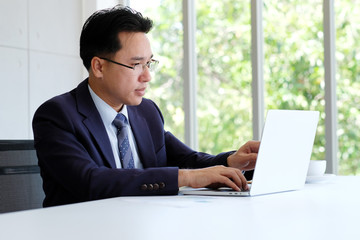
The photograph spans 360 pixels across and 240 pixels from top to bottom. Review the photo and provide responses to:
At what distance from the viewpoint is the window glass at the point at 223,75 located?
163 inches

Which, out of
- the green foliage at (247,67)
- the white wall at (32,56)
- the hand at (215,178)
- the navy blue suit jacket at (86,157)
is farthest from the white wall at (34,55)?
the hand at (215,178)

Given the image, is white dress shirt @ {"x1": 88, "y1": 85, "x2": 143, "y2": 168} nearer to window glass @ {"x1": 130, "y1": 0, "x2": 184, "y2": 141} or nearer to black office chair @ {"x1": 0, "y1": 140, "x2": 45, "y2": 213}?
black office chair @ {"x1": 0, "y1": 140, "x2": 45, "y2": 213}

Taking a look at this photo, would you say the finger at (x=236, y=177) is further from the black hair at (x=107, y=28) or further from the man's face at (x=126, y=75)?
the black hair at (x=107, y=28)

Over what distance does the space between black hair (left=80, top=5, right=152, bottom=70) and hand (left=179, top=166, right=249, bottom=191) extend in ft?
2.51

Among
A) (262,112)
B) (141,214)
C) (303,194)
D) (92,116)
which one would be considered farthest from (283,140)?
(262,112)

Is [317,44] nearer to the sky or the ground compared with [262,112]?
nearer to the sky

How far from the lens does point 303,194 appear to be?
166 cm

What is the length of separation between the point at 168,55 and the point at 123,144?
2.44m

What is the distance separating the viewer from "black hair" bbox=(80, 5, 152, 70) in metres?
2.24

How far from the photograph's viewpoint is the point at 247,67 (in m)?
4.08

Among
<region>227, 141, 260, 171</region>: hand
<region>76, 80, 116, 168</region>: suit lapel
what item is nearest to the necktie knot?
<region>76, 80, 116, 168</region>: suit lapel

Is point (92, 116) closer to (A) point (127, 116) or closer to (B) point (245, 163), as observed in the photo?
(A) point (127, 116)

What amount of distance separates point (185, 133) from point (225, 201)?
2559 millimetres

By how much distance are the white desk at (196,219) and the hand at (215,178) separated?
108mm
